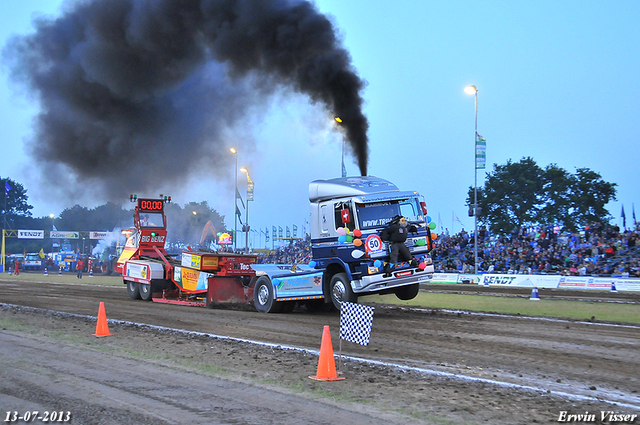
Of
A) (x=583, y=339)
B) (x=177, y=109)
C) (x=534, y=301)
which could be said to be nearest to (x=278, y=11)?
(x=177, y=109)

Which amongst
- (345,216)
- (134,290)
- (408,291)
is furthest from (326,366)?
(134,290)

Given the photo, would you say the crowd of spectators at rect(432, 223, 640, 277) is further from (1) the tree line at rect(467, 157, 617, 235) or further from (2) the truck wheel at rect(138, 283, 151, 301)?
(2) the truck wheel at rect(138, 283, 151, 301)

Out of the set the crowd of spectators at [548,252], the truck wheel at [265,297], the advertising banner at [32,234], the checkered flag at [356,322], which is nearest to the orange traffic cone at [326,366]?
the checkered flag at [356,322]

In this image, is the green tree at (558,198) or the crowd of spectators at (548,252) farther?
the green tree at (558,198)

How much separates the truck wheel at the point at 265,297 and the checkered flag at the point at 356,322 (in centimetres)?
745

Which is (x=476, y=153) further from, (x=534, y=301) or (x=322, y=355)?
(x=322, y=355)

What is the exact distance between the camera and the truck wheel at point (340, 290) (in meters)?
13.8

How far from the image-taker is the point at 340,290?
14.2 metres

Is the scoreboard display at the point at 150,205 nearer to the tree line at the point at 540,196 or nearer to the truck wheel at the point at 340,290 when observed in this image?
the truck wheel at the point at 340,290

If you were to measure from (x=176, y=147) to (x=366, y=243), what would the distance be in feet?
52.1

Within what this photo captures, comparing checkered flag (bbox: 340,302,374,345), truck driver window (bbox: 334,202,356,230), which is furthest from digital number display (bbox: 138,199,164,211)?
checkered flag (bbox: 340,302,374,345)

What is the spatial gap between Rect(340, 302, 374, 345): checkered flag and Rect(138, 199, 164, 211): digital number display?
15.7 meters

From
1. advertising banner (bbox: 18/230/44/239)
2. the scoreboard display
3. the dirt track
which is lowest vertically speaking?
the dirt track

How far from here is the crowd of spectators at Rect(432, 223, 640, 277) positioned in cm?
2880
